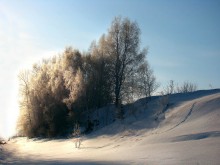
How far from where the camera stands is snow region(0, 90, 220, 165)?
1566 cm

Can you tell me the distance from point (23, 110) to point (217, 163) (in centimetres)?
3332

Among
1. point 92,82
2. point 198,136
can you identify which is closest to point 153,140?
point 198,136

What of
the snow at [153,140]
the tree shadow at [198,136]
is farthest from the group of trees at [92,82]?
the tree shadow at [198,136]

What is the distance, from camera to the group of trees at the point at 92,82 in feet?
120

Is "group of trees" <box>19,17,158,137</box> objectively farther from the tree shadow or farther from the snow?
the tree shadow

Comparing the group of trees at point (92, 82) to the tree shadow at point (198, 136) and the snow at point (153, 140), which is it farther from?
the tree shadow at point (198, 136)

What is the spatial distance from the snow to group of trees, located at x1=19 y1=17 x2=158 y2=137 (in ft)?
12.0

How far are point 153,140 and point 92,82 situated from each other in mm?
17948

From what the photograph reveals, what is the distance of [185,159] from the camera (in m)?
14.4

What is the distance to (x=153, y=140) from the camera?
20641 millimetres

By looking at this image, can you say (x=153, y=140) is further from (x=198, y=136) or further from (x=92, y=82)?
(x=92, y=82)

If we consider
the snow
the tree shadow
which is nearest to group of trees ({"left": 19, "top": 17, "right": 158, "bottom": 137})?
the snow

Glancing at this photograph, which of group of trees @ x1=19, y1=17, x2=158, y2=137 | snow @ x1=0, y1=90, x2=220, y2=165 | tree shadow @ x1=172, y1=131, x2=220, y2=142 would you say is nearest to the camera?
snow @ x1=0, y1=90, x2=220, y2=165

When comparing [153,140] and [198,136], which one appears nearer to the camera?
[198,136]
